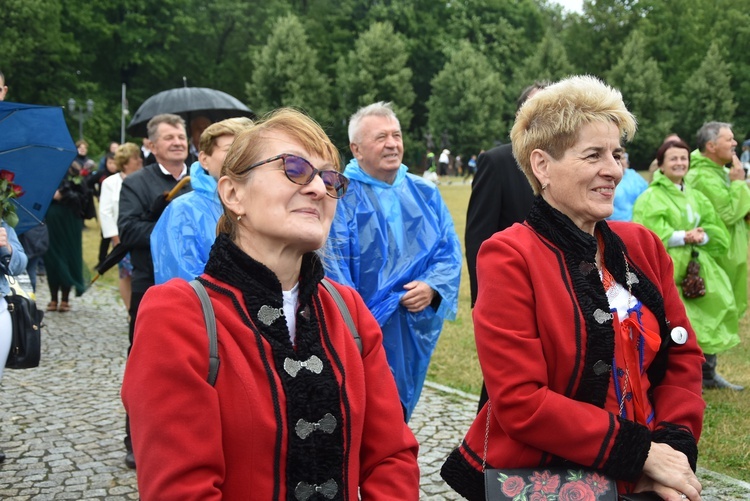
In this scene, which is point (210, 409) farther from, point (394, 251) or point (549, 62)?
point (549, 62)

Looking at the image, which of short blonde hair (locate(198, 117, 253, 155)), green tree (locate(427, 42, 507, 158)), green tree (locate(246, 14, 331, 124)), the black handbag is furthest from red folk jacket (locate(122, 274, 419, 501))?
green tree (locate(427, 42, 507, 158))

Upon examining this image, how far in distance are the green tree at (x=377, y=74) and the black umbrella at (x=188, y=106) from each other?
47.9m

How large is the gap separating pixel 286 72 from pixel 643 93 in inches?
890

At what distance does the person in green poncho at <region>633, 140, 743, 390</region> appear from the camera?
24.5ft

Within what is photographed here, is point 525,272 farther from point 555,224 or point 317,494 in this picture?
point 317,494

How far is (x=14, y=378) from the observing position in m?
8.21

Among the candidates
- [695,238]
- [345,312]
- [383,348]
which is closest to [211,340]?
[345,312]

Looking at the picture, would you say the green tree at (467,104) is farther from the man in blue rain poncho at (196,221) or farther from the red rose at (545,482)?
the red rose at (545,482)

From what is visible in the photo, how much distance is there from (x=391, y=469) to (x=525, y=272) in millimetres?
759

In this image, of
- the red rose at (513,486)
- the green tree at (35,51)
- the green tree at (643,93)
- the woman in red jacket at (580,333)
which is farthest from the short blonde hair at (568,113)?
the green tree at (643,93)

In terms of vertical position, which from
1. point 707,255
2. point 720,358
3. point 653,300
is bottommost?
A: point 720,358

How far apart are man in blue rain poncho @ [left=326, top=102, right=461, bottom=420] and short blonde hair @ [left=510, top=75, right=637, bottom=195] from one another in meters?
2.00

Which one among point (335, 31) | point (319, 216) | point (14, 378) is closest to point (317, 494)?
point (319, 216)

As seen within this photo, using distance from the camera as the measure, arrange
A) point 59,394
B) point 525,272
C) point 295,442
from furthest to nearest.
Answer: point 59,394
point 525,272
point 295,442
